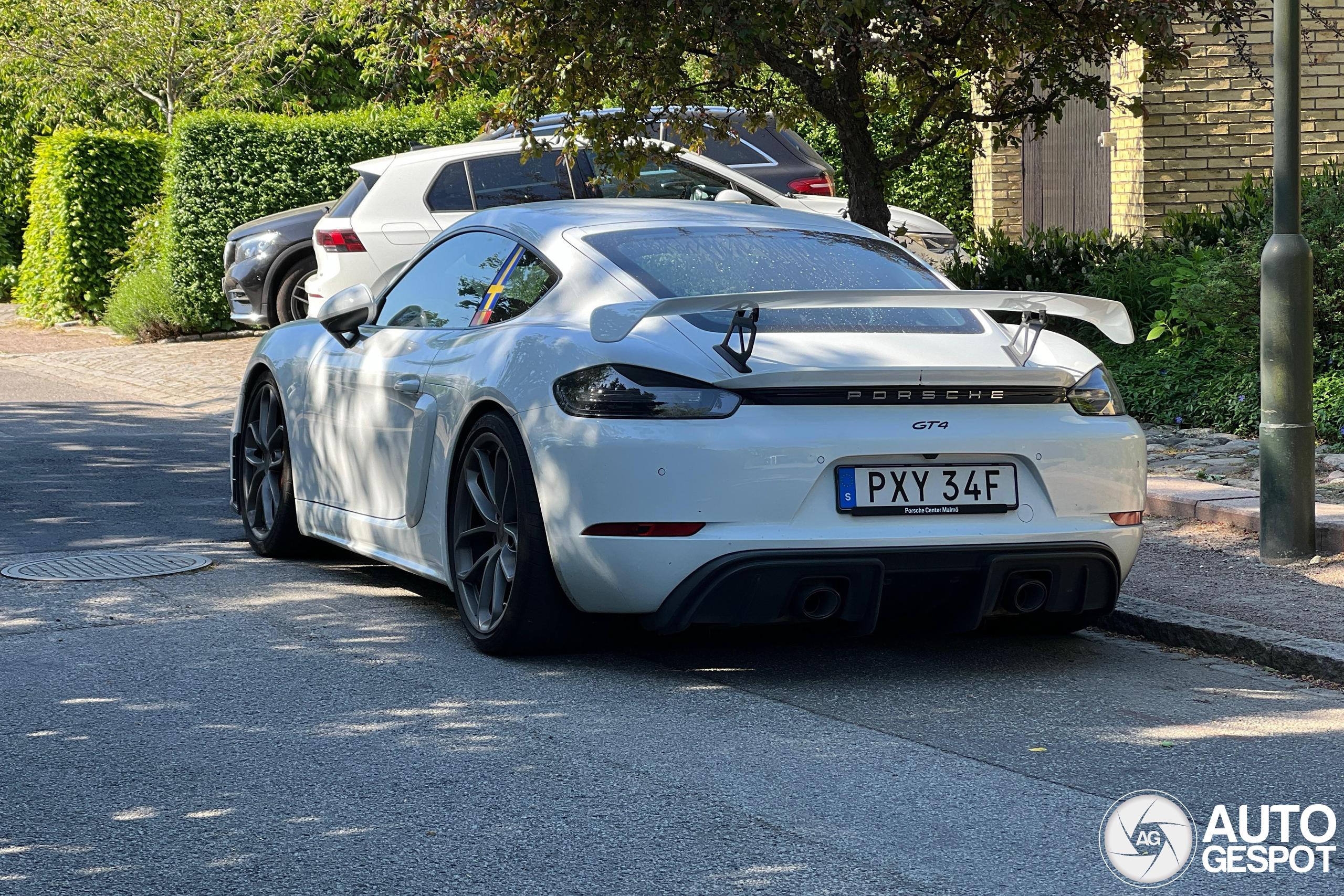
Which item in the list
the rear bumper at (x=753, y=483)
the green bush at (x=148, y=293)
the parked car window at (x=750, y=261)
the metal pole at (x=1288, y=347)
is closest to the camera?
the rear bumper at (x=753, y=483)

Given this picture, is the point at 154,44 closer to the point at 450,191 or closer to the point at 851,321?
the point at 450,191

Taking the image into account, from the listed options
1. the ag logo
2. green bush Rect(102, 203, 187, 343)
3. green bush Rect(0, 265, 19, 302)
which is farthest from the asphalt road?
green bush Rect(0, 265, 19, 302)

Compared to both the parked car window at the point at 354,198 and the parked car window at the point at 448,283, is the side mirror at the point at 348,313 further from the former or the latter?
the parked car window at the point at 354,198

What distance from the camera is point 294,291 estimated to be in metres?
15.9

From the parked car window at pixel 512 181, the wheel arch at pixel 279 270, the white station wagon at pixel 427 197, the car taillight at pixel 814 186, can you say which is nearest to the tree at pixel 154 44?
the wheel arch at pixel 279 270

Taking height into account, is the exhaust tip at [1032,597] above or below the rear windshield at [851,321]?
below

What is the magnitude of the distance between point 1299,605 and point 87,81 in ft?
70.9

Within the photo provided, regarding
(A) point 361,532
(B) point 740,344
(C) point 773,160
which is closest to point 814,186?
(C) point 773,160

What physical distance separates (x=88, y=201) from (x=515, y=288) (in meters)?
16.5

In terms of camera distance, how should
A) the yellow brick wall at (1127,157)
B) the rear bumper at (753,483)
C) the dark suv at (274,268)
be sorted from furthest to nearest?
1. the dark suv at (274,268)
2. the yellow brick wall at (1127,157)
3. the rear bumper at (753,483)

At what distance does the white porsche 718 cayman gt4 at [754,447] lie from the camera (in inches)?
186

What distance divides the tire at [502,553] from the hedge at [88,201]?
1665cm

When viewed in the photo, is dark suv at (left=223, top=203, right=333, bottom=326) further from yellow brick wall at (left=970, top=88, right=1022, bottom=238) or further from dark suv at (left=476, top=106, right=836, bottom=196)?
yellow brick wall at (left=970, top=88, right=1022, bottom=238)

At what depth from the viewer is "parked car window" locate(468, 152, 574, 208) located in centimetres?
1352
